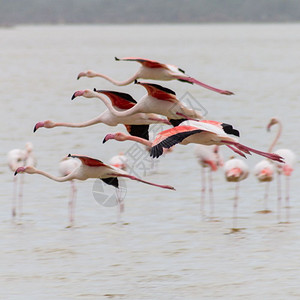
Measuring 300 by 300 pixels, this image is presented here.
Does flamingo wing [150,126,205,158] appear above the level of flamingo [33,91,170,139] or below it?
below

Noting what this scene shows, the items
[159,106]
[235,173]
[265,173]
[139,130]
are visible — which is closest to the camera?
[159,106]

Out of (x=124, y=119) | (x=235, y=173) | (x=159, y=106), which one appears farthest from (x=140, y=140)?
(x=235, y=173)

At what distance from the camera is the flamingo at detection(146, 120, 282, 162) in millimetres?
Result: 10470

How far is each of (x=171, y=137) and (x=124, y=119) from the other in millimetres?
1239

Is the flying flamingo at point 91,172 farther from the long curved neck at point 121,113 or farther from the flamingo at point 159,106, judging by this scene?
the flamingo at point 159,106

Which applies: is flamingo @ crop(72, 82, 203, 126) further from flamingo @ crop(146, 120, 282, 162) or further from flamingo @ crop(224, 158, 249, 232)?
flamingo @ crop(224, 158, 249, 232)

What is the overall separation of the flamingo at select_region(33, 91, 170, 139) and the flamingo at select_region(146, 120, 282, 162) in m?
0.49

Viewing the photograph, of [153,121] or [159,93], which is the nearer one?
[159,93]

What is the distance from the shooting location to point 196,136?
1194cm

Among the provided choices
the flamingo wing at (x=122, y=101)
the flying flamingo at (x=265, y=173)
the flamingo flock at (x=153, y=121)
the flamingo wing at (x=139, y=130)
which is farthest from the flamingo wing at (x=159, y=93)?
the flying flamingo at (x=265, y=173)

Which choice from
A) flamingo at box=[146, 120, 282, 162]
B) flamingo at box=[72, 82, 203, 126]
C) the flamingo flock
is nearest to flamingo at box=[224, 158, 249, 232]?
the flamingo flock

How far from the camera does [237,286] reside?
1554 cm

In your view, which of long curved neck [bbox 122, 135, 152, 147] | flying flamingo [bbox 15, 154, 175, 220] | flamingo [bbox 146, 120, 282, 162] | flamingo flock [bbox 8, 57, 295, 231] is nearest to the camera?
flamingo [bbox 146, 120, 282, 162]

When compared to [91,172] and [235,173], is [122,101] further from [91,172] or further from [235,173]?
[235,173]
